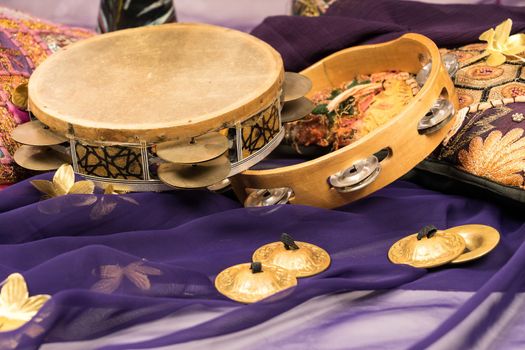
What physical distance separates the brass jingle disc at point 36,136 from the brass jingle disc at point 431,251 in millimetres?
463

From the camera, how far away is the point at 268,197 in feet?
3.57

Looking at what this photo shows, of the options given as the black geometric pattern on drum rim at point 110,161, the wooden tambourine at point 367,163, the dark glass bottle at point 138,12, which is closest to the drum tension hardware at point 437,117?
the wooden tambourine at point 367,163

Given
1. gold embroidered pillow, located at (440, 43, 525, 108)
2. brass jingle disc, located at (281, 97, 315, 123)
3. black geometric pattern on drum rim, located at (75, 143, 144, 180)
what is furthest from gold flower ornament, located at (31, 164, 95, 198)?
gold embroidered pillow, located at (440, 43, 525, 108)

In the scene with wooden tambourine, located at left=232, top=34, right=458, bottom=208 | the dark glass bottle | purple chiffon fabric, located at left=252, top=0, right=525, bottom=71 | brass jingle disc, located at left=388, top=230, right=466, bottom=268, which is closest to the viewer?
brass jingle disc, located at left=388, top=230, right=466, bottom=268

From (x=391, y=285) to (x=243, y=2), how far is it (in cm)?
125

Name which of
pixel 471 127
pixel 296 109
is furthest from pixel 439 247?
pixel 296 109

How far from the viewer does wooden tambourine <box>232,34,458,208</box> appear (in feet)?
3.43

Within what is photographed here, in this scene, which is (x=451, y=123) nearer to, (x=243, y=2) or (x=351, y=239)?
(x=351, y=239)

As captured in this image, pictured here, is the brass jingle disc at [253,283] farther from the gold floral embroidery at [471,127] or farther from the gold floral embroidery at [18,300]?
the gold floral embroidery at [471,127]

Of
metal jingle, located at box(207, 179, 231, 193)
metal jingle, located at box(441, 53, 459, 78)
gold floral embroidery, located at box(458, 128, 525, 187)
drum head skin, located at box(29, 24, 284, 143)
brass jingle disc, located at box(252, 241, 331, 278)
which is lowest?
metal jingle, located at box(207, 179, 231, 193)

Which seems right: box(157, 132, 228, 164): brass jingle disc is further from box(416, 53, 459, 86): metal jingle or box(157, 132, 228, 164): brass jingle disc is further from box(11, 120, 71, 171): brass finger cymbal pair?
box(416, 53, 459, 86): metal jingle

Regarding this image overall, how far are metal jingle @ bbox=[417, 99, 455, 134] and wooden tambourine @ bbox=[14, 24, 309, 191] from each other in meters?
0.20

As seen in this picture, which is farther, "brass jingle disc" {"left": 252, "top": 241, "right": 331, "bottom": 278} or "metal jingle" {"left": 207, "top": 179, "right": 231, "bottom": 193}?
"metal jingle" {"left": 207, "top": 179, "right": 231, "bottom": 193}

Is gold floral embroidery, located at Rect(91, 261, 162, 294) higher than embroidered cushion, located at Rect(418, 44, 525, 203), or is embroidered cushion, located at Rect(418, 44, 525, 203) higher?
embroidered cushion, located at Rect(418, 44, 525, 203)
